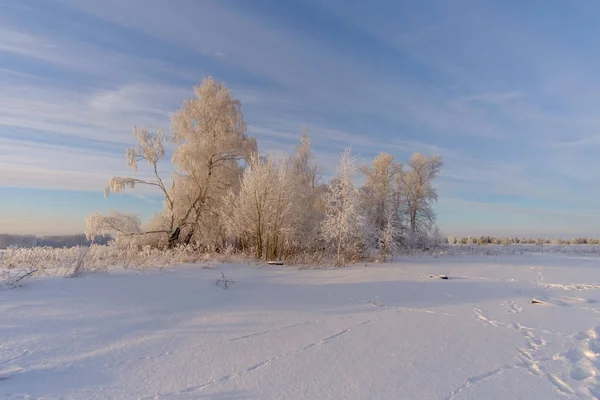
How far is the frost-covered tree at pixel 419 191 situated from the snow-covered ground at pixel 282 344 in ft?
83.1

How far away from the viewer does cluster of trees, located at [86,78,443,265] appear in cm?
1473

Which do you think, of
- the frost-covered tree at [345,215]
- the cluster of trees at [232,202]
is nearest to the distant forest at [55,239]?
the cluster of trees at [232,202]

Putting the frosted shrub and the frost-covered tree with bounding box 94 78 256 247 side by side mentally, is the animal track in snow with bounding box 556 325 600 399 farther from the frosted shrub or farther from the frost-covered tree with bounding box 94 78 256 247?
the frost-covered tree with bounding box 94 78 256 247

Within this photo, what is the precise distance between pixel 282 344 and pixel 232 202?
13417mm

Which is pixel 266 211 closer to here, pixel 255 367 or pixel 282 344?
pixel 282 344

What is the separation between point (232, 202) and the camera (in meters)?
16.7

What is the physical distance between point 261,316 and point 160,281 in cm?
295

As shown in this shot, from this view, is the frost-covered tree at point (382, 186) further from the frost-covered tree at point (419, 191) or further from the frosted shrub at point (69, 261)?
the frosted shrub at point (69, 261)

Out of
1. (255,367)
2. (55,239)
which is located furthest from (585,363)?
(55,239)

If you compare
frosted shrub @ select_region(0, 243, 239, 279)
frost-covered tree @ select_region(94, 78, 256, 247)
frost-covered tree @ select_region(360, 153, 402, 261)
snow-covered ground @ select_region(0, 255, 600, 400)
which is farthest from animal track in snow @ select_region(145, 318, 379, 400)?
frost-covered tree @ select_region(360, 153, 402, 261)

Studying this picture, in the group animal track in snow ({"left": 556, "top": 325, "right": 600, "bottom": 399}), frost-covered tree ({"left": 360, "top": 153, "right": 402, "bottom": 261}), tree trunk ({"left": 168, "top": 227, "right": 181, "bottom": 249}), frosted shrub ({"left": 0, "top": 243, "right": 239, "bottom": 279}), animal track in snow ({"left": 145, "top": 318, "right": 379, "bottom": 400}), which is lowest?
animal track in snow ({"left": 145, "top": 318, "right": 379, "bottom": 400})

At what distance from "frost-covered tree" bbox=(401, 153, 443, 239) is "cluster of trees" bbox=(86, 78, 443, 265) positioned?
11.9 metres

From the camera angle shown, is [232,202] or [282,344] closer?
[282,344]

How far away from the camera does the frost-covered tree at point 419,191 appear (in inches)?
1244
